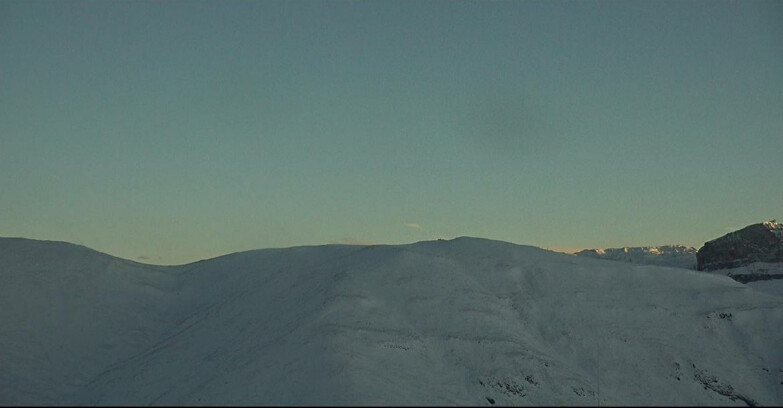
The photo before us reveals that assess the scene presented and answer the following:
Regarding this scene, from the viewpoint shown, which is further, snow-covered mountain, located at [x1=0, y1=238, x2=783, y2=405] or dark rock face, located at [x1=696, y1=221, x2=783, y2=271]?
dark rock face, located at [x1=696, y1=221, x2=783, y2=271]

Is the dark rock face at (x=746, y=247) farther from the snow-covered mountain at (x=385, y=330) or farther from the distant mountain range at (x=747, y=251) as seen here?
the snow-covered mountain at (x=385, y=330)

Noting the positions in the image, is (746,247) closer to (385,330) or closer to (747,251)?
(747,251)

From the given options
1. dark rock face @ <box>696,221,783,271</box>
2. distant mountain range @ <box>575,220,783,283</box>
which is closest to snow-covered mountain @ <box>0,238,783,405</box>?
Answer: distant mountain range @ <box>575,220,783,283</box>

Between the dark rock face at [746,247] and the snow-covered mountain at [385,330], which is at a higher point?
the dark rock face at [746,247]

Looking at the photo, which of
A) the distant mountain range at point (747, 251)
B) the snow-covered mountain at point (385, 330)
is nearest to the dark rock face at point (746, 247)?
the distant mountain range at point (747, 251)

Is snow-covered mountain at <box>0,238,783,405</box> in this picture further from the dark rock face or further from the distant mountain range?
the dark rock face

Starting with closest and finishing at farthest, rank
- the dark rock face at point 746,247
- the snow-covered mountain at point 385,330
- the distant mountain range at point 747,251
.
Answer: the snow-covered mountain at point 385,330, the distant mountain range at point 747,251, the dark rock face at point 746,247

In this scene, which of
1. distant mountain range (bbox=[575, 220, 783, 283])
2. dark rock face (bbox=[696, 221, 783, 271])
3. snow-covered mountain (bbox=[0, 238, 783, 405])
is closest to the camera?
snow-covered mountain (bbox=[0, 238, 783, 405])
